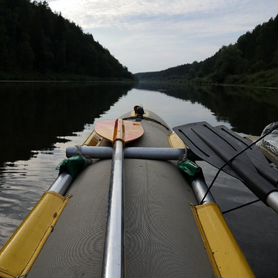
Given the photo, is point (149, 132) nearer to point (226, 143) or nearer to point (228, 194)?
point (228, 194)

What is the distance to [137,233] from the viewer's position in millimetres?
2568

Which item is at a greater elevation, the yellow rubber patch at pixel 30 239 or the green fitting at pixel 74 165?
the yellow rubber patch at pixel 30 239

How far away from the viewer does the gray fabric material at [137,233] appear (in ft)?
7.32

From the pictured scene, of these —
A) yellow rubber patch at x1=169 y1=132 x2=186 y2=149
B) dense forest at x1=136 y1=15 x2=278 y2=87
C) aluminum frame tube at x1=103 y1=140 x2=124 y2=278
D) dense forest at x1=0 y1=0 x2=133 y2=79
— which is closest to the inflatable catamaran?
aluminum frame tube at x1=103 y1=140 x2=124 y2=278

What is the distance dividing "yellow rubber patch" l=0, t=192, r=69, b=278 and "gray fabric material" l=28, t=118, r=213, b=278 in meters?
0.06

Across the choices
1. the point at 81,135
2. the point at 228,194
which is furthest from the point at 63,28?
the point at 228,194

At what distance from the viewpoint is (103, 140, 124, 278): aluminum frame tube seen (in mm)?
1961

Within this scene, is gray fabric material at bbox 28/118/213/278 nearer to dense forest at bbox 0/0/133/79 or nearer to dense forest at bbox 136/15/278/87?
dense forest at bbox 0/0/133/79

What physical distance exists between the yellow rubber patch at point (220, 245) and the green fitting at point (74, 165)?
138 cm

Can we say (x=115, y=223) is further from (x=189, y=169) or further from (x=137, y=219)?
(x=189, y=169)

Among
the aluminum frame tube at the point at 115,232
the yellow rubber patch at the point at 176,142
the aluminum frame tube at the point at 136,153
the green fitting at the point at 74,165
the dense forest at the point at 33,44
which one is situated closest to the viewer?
the aluminum frame tube at the point at 115,232

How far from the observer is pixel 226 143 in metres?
4.34

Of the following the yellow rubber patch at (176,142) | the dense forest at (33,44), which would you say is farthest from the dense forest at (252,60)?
the yellow rubber patch at (176,142)

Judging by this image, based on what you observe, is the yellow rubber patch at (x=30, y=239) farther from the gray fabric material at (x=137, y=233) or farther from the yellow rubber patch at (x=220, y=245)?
the yellow rubber patch at (x=220, y=245)
